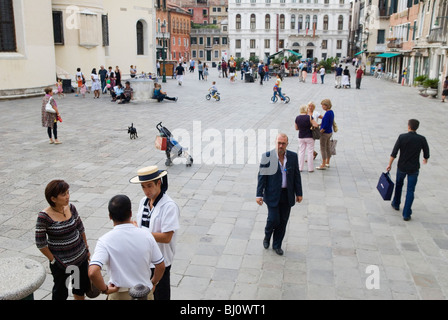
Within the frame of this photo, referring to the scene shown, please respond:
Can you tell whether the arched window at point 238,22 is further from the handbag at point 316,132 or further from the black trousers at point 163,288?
the black trousers at point 163,288

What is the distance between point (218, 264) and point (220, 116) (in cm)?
1183

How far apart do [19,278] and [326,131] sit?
7551 mm

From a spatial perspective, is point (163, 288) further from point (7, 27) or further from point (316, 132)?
point (7, 27)

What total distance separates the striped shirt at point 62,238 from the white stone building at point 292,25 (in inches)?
2885

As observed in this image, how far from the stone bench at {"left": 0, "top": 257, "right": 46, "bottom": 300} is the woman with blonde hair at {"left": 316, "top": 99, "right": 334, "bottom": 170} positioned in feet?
23.7

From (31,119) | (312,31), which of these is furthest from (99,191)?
(312,31)

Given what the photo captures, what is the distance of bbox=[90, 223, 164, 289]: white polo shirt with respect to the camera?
322cm

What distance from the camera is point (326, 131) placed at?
9.60m

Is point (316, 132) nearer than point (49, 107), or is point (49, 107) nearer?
point (316, 132)

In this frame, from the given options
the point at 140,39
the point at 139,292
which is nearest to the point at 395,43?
the point at 140,39

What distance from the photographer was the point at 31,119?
Result: 52.4 feet

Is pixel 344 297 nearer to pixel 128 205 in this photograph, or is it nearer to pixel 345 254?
pixel 345 254

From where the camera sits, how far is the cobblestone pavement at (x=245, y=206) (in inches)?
205

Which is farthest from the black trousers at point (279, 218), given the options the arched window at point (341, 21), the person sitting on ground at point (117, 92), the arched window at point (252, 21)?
the arched window at point (341, 21)
